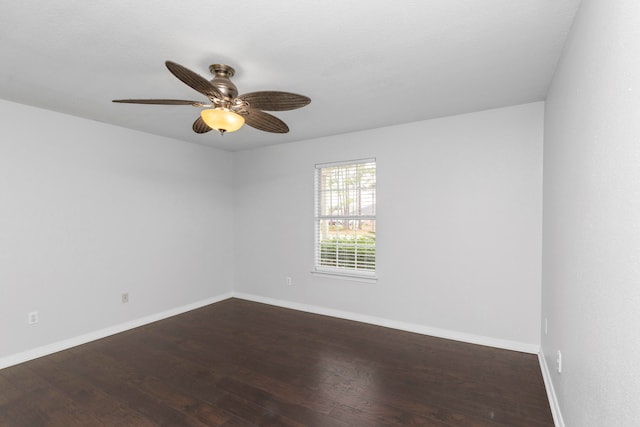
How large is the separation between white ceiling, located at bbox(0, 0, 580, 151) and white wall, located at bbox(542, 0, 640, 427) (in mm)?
420

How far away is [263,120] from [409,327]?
2884 mm

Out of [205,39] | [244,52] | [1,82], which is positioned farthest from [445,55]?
[1,82]

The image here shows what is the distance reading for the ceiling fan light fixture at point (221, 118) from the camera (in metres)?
2.09

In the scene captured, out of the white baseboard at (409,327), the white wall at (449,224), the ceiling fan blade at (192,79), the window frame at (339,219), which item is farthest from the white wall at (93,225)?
the ceiling fan blade at (192,79)

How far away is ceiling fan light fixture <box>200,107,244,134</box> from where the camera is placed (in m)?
2.09

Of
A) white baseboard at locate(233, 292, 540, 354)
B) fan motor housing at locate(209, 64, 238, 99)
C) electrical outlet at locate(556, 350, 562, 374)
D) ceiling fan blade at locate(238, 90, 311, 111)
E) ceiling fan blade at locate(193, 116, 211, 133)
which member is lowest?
white baseboard at locate(233, 292, 540, 354)

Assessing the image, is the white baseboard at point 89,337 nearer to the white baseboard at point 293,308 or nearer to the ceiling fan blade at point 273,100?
the white baseboard at point 293,308

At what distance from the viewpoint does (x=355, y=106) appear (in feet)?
10.4

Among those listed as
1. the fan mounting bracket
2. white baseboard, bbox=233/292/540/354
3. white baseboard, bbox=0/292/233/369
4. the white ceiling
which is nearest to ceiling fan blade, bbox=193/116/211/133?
the white ceiling

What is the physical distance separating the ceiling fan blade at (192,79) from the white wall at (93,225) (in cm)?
248

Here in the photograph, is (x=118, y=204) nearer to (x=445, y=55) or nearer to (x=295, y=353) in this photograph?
(x=295, y=353)

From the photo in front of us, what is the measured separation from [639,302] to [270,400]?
226 cm

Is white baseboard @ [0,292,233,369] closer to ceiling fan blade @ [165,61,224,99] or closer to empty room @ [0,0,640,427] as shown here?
empty room @ [0,0,640,427]

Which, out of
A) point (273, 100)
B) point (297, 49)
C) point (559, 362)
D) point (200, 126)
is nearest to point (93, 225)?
point (200, 126)
